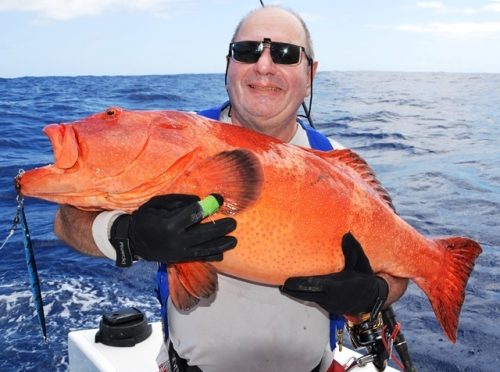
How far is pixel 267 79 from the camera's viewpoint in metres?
3.29

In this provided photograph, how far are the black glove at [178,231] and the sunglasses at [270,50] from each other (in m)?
1.42

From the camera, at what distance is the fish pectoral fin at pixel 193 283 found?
240cm

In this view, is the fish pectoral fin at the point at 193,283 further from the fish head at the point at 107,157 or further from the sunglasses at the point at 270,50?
the sunglasses at the point at 270,50

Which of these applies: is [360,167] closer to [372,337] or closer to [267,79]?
[267,79]

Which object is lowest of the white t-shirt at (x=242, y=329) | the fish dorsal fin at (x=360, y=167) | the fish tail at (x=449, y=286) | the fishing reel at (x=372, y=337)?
the fishing reel at (x=372, y=337)

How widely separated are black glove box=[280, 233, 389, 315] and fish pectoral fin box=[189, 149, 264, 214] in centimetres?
54

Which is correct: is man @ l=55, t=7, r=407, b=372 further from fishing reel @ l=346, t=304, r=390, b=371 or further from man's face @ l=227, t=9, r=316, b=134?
fishing reel @ l=346, t=304, r=390, b=371

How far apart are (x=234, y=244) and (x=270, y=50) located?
5.00 feet

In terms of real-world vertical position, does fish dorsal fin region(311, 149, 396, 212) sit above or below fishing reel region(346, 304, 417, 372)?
above

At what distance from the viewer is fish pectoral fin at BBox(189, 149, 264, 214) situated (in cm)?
222

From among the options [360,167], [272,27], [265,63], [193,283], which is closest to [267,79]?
[265,63]

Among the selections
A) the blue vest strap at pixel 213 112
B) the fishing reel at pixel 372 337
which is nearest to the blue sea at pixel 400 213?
the fishing reel at pixel 372 337

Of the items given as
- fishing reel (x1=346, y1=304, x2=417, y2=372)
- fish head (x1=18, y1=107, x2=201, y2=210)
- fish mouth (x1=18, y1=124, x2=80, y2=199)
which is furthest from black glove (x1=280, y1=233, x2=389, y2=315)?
fish mouth (x1=18, y1=124, x2=80, y2=199)

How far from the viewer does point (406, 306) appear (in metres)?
7.34
